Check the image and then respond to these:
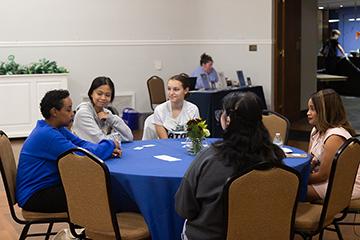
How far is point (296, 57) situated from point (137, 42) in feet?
9.39

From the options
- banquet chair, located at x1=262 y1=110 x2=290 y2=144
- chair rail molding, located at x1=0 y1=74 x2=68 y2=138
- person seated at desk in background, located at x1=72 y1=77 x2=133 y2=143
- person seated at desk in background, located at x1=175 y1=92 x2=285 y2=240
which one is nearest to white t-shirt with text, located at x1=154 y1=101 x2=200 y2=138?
person seated at desk in background, located at x1=72 y1=77 x2=133 y2=143

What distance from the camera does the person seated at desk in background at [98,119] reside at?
397cm

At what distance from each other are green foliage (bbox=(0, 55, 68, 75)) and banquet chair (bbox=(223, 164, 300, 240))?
620 centimetres

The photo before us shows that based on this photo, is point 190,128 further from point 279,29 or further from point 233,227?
point 279,29

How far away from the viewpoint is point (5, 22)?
27.2ft

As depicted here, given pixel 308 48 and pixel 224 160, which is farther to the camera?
pixel 308 48

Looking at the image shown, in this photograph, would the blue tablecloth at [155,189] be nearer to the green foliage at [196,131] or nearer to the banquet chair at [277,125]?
the green foliage at [196,131]

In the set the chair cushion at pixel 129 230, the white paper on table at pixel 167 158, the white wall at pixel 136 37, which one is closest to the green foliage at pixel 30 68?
the white wall at pixel 136 37

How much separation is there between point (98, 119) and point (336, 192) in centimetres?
189

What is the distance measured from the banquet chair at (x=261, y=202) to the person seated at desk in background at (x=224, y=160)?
0.13 ft

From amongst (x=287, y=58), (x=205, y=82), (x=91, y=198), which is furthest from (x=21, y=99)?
(x=91, y=198)

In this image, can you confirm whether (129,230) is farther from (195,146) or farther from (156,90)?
(156,90)

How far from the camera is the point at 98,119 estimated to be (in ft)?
13.5

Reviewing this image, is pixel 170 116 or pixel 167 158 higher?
pixel 170 116
